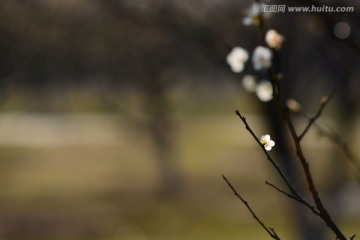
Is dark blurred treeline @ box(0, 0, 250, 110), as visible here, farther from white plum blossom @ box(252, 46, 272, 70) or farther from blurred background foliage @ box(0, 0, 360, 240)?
white plum blossom @ box(252, 46, 272, 70)

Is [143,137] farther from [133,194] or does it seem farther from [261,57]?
[261,57]

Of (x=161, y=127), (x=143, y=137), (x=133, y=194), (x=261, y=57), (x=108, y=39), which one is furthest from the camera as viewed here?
(x=143, y=137)

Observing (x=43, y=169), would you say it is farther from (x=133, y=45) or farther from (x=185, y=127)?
(x=185, y=127)

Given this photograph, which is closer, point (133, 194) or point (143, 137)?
point (133, 194)

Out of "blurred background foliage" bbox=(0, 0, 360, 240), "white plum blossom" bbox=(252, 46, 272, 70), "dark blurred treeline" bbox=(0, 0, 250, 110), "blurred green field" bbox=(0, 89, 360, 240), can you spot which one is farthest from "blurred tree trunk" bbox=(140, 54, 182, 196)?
"white plum blossom" bbox=(252, 46, 272, 70)

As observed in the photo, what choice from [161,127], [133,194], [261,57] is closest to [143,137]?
[161,127]

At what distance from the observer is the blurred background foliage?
8633 mm

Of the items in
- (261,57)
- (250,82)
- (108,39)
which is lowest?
(261,57)

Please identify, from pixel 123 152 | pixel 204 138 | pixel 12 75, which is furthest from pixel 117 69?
pixel 204 138

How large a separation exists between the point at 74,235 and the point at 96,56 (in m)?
5.82

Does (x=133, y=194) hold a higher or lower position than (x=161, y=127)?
lower

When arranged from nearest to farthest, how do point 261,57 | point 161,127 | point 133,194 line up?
point 261,57
point 133,194
point 161,127

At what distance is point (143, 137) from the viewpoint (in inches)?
990

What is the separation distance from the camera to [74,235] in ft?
42.7
